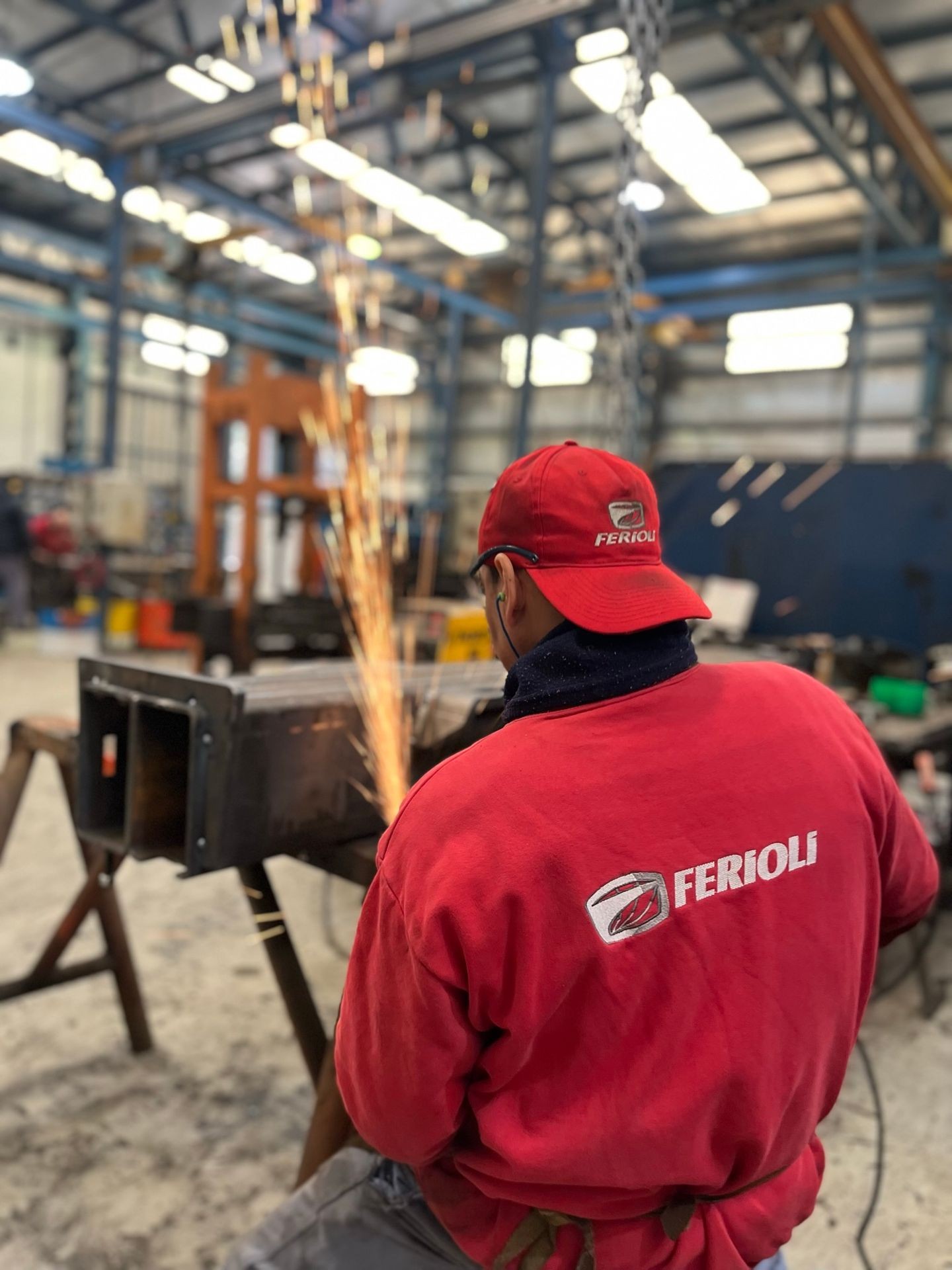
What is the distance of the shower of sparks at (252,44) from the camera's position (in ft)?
23.7

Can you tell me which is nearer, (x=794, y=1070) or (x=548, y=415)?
(x=794, y=1070)

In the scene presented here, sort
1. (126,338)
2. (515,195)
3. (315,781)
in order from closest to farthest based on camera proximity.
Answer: (315,781) < (515,195) < (126,338)

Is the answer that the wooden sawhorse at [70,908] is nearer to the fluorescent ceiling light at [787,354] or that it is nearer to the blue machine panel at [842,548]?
the blue machine panel at [842,548]

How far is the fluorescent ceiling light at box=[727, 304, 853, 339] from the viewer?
11125mm

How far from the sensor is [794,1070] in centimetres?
97

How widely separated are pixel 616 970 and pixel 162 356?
17.6 metres

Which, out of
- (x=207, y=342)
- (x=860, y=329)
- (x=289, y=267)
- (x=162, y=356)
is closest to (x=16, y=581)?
(x=289, y=267)

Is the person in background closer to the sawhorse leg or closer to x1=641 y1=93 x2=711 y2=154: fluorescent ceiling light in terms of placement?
x1=641 y1=93 x2=711 y2=154: fluorescent ceiling light

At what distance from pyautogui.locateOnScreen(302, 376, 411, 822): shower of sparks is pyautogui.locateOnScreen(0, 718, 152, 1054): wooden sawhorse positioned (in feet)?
2.50

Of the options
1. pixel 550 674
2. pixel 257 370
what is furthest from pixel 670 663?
pixel 257 370

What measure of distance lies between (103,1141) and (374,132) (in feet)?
29.5

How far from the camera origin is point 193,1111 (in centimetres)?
222

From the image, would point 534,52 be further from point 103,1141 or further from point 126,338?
point 126,338

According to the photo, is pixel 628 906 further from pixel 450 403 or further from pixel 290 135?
pixel 450 403
